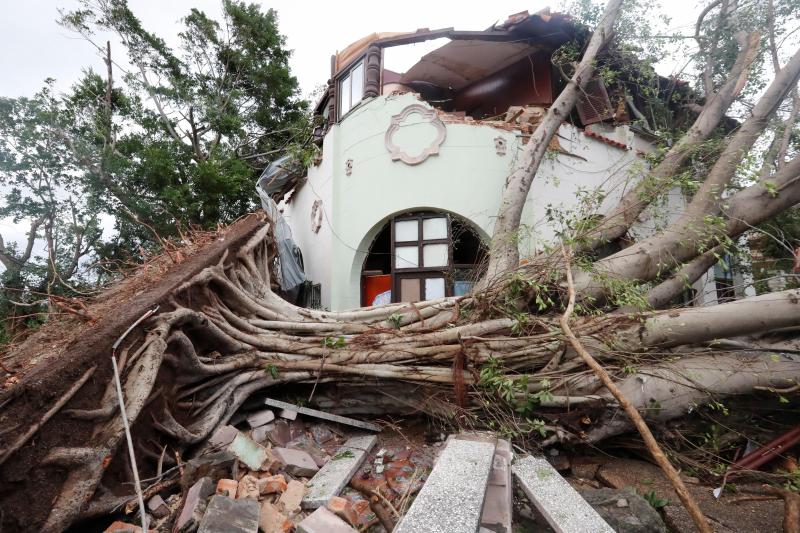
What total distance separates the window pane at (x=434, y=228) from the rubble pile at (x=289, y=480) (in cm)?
433

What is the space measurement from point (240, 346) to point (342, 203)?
457 cm

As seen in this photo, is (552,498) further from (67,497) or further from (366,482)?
(67,497)

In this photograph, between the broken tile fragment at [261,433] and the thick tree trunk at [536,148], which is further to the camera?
the thick tree trunk at [536,148]

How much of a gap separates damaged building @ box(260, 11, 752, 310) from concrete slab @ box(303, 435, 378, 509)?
12.6 feet

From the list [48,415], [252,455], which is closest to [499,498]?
[252,455]

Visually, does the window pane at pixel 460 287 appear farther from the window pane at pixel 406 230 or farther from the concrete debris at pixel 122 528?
the concrete debris at pixel 122 528

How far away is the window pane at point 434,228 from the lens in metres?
7.45

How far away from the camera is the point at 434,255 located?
24.3 ft

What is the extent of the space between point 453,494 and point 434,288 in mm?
5523

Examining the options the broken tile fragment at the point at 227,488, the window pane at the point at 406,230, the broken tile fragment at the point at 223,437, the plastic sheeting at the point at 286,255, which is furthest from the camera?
the plastic sheeting at the point at 286,255

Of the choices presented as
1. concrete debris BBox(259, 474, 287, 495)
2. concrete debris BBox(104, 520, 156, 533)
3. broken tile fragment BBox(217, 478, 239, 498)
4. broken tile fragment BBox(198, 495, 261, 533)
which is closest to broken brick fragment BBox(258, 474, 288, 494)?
concrete debris BBox(259, 474, 287, 495)

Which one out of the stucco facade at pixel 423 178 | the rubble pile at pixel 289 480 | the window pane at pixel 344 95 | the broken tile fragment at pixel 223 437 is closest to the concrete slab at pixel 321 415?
the rubble pile at pixel 289 480

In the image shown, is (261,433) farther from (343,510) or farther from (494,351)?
(494,351)

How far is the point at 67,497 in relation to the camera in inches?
85.4
